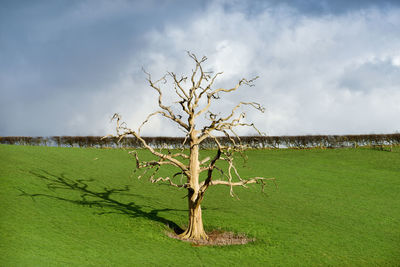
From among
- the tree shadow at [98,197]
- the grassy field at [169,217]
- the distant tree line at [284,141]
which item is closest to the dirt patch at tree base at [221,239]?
the grassy field at [169,217]

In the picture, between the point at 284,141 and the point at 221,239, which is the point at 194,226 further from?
the point at 284,141

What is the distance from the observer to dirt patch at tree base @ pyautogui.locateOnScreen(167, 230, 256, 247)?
15477 mm

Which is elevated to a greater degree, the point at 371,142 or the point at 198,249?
the point at 371,142

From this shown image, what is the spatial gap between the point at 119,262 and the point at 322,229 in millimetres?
10298

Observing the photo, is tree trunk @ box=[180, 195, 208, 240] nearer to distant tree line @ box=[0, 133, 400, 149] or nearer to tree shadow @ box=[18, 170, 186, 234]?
tree shadow @ box=[18, 170, 186, 234]

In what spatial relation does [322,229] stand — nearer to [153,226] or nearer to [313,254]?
[313,254]

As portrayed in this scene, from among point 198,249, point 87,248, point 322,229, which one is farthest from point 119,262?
point 322,229

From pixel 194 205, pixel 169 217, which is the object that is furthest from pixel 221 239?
pixel 169 217

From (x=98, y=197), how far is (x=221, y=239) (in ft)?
25.8

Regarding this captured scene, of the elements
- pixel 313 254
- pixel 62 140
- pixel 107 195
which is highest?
pixel 62 140

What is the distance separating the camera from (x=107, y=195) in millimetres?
20812

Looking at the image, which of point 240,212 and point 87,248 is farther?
point 240,212

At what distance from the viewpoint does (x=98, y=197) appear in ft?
66.2

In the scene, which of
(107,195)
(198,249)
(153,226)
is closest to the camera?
(198,249)
